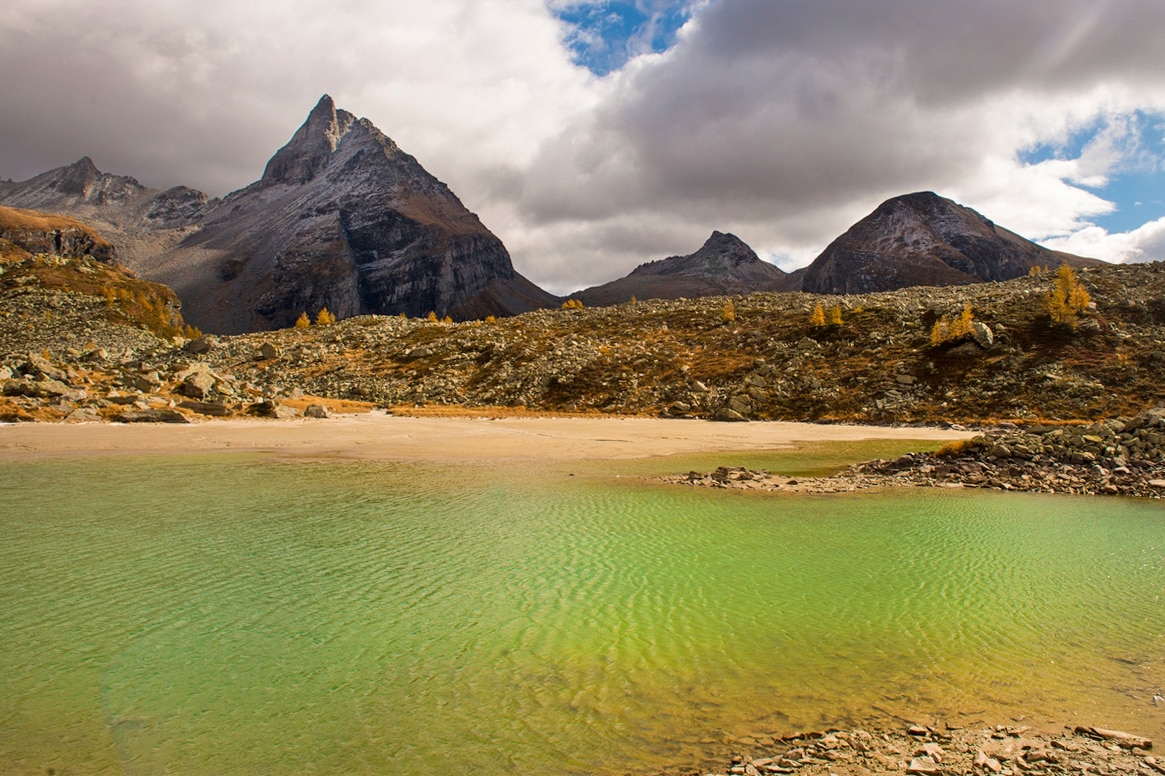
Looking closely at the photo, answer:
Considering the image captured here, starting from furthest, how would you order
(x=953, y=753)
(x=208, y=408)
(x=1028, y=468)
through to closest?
(x=208, y=408) → (x=1028, y=468) → (x=953, y=753)

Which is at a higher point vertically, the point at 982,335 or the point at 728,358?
the point at 982,335

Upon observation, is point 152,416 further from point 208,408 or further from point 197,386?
point 197,386

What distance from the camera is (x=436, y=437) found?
146 ft

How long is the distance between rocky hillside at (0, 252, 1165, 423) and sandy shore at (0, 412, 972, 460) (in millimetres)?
6359

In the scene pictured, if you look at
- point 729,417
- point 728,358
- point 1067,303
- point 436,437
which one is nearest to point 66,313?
point 436,437

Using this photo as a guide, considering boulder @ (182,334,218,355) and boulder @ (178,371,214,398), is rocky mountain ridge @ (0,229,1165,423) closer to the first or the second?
boulder @ (182,334,218,355)

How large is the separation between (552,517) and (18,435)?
1449 inches

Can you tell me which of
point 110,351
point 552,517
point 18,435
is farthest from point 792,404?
point 110,351

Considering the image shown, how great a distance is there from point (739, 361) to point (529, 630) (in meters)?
66.0

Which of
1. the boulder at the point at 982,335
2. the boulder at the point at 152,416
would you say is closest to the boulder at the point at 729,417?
the boulder at the point at 982,335

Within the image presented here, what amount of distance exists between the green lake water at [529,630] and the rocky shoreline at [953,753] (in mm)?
431

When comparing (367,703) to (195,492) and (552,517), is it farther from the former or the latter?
(195,492)

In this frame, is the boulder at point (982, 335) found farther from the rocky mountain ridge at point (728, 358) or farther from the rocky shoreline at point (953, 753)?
the rocky shoreline at point (953, 753)

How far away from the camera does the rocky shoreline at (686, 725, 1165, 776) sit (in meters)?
7.17
